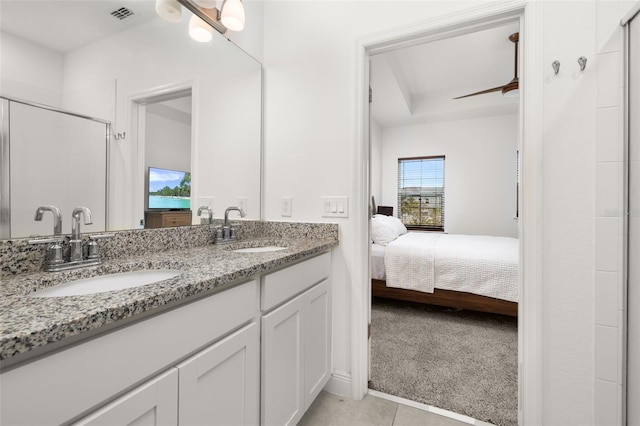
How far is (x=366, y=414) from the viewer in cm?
152

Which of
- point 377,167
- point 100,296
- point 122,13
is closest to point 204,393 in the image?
point 100,296

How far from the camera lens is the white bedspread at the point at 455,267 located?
2.57 metres

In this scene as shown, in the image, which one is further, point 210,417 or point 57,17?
point 57,17

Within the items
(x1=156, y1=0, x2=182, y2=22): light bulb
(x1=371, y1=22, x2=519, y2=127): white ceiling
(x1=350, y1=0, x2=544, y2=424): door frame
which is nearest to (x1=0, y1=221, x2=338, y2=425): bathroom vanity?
(x1=350, y1=0, x2=544, y2=424): door frame

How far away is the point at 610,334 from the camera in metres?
1.19

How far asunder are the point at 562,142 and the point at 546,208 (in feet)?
0.94

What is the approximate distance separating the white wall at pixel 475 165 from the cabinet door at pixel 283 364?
4.05 metres

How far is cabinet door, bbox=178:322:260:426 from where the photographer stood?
0.80 metres

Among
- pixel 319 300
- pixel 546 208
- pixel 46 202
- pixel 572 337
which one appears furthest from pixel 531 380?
pixel 46 202

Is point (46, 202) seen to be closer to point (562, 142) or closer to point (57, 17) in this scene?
point (57, 17)

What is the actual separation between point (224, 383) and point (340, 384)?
0.97 m

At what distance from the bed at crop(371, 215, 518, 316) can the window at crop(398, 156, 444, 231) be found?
2.09 m

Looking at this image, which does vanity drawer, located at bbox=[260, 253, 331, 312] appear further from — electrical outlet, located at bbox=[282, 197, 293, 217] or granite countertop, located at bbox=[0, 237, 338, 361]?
electrical outlet, located at bbox=[282, 197, 293, 217]

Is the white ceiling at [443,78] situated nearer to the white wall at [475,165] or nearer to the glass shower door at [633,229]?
the white wall at [475,165]
